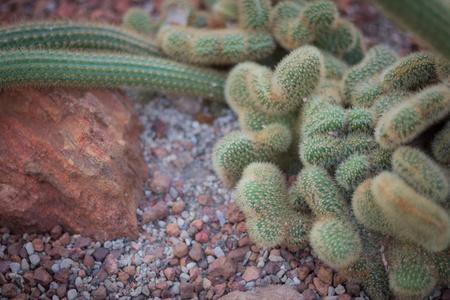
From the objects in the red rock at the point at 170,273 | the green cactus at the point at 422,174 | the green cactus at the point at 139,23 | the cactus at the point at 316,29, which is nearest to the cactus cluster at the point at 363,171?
the green cactus at the point at 422,174

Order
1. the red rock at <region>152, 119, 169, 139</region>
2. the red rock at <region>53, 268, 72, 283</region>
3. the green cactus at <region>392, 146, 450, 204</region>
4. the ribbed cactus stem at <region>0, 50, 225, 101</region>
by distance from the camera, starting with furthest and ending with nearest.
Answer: the red rock at <region>152, 119, 169, 139</region> → the ribbed cactus stem at <region>0, 50, 225, 101</region> → the red rock at <region>53, 268, 72, 283</region> → the green cactus at <region>392, 146, 450, 204</region>

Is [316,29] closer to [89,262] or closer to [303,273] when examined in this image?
[303,273]

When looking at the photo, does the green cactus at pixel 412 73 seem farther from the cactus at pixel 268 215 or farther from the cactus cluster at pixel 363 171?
the cactus at pixel 268 215

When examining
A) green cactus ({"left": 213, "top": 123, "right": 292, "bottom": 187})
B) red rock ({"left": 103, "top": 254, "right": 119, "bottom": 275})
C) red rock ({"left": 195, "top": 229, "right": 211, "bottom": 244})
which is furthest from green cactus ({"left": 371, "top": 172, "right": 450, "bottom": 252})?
red rock ({"left": 103, "top": 254, "right": 119, "bottom": 275})

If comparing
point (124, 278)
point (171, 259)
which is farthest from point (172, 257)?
point (124, 278)

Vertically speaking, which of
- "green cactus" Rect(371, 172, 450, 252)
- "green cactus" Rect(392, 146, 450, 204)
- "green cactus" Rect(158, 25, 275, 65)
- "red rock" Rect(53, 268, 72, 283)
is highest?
"green cactus" Rect(392, 146, 450, 204)

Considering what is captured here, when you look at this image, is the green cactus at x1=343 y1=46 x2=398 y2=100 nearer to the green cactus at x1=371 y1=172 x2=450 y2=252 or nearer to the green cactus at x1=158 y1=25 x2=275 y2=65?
the green cactus at x1=158 y1=25 x2=275 y2=65
